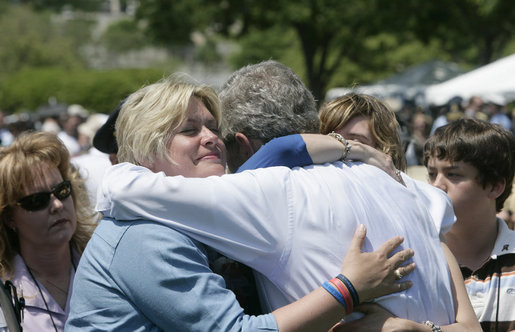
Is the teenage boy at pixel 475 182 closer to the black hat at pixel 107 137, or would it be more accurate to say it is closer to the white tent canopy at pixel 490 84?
the black hat at pixel 107 137

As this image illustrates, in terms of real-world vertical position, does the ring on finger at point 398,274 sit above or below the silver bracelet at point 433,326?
above

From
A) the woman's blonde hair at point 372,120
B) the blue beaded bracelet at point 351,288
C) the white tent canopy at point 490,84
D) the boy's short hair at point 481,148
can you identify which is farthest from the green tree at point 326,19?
the blue beaded bracelet at point 351,288

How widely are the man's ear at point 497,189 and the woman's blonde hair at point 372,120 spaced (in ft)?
1.36

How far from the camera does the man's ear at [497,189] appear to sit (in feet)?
9.96

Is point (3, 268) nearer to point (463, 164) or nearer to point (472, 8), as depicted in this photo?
point (463, 164)

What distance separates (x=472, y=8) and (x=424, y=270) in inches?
785

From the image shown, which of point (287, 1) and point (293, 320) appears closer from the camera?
point (293, 320)

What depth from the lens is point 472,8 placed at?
2034cm

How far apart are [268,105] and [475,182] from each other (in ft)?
4.12

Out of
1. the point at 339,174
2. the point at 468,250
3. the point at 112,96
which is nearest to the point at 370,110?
the point at 468,250

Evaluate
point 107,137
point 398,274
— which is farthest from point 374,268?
point 107,137

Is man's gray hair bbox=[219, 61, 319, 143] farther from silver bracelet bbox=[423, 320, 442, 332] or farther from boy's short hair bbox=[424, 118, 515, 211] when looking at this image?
boy's short hair bbox=[424, 118, 515, 211]

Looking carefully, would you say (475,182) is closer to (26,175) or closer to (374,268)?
(374,268)

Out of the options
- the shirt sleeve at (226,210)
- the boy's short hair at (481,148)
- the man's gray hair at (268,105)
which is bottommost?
the boy's short hair at (481,148)
